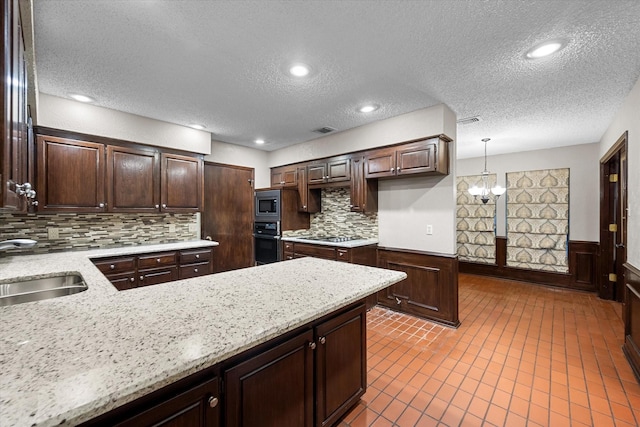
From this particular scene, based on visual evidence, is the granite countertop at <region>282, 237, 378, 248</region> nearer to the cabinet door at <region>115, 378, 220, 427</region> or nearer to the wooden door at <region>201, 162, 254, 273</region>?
the wooden door at <region>201, 162, 254, 273</region>

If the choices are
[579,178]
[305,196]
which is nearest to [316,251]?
[305,196]

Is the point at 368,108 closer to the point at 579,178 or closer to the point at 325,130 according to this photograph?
the point at 325,130

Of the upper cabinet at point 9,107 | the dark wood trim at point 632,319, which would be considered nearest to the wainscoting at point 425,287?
the dark wood trim at point 632,319

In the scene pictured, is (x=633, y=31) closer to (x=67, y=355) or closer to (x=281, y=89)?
(x=281, y=89)

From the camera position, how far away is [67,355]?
78 cm

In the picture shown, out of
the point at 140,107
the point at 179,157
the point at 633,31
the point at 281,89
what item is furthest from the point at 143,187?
the point at 633,31

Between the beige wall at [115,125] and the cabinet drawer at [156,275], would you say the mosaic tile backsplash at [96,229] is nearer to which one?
the cabinet drawer at [156,275]

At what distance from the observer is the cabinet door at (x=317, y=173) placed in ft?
13.7

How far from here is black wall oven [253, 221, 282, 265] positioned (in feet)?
14.4

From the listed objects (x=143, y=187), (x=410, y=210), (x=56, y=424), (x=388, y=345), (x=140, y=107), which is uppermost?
A: (x=140, y=107)

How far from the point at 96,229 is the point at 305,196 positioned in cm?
273

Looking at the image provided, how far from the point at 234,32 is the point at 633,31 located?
2.56 meters

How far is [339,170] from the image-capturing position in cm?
398

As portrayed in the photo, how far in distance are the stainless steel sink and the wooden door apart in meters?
2.16
